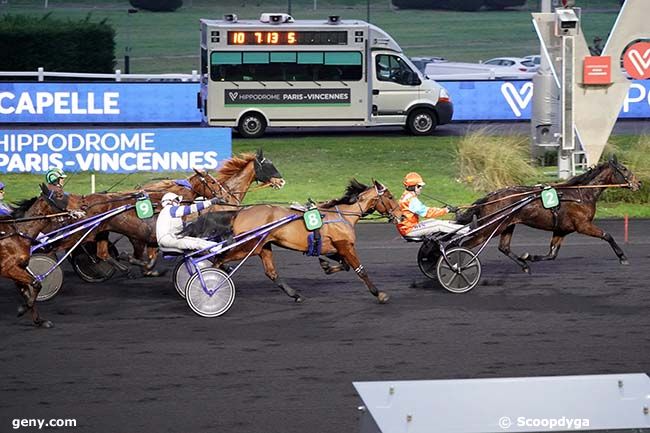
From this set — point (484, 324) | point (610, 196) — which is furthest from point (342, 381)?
point (610, 196)

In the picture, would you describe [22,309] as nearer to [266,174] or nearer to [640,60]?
[266,174]

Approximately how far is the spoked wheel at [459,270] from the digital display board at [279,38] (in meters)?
15.1

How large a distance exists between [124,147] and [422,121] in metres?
10.0

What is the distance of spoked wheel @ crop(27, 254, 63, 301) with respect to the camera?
13.1 meters

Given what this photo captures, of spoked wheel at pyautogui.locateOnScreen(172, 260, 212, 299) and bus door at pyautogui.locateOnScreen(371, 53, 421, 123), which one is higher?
bus door at pyautogui.locateOnScreen(371, 53, 421, 123)

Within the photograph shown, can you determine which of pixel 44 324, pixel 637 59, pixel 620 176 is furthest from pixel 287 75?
pixel 44 324

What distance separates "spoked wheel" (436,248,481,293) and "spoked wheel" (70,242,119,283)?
154 inches

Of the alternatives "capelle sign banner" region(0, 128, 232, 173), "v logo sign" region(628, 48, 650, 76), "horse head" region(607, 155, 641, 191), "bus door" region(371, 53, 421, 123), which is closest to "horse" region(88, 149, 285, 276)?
"horse head" region(607, 155, 641, 191)

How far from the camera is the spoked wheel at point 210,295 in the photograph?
12.2 meters

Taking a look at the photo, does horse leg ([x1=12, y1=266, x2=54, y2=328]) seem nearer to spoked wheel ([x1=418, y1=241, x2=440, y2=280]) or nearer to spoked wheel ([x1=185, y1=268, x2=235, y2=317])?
spoked wheel ([x1=185, y1=268, x2=235, y2=317])

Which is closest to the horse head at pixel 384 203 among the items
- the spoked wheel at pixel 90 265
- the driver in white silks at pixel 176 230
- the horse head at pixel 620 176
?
the driver in white silks at pixel 176 230

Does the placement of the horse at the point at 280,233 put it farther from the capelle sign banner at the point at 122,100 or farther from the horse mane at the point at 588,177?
the capelle sign banner at the point at 122,100

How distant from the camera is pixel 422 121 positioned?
28.5 metres

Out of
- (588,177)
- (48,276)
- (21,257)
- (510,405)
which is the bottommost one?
(48,276)
